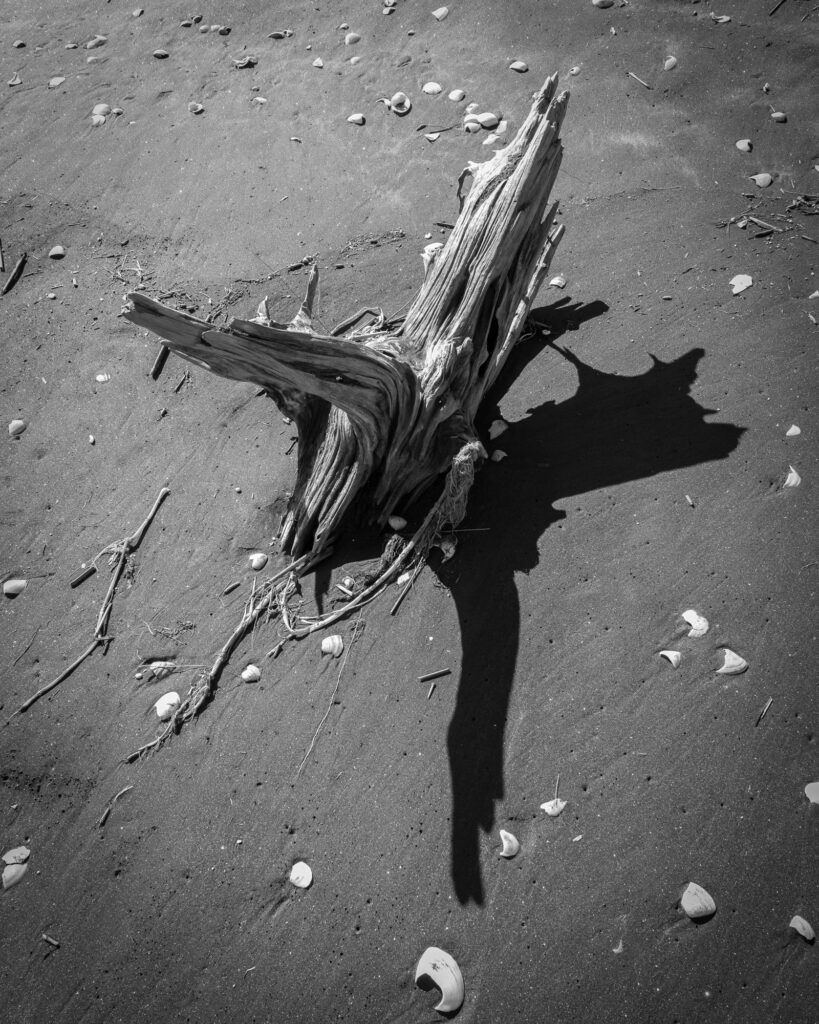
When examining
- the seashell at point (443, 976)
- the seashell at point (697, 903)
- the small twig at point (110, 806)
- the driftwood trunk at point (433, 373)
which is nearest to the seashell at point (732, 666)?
the seashell at point (697, 903)

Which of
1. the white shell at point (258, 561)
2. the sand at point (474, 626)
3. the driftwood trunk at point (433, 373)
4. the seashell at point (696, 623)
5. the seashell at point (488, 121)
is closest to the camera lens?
the sand at point (474, 626)

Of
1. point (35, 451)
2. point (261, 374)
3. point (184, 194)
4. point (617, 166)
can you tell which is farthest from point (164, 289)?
point (617, 166)

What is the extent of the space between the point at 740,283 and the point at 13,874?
4.41 metres

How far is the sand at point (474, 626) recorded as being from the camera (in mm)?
2646

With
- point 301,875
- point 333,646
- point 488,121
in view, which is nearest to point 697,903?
point 301,875

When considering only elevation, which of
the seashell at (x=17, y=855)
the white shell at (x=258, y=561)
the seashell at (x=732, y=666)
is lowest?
the seashell at (x=17, y=855)

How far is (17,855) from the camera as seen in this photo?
315 cm

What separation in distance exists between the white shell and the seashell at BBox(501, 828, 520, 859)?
1.65 m

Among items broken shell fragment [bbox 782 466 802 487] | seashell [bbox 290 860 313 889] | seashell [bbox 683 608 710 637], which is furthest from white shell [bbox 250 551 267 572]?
broken shell fragment [bbox 782 466 802 487]

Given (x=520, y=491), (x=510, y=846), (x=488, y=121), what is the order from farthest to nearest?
1. (x=488, y=121)
2. (x=520, y=491)
3. (x=510, y=846)

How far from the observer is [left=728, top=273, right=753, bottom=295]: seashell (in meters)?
4.02

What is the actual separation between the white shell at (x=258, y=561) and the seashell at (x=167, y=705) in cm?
67

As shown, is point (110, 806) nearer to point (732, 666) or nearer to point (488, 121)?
point (732, 666)

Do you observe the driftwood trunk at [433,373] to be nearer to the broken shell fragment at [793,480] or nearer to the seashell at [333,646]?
the seashell at [333,646]
